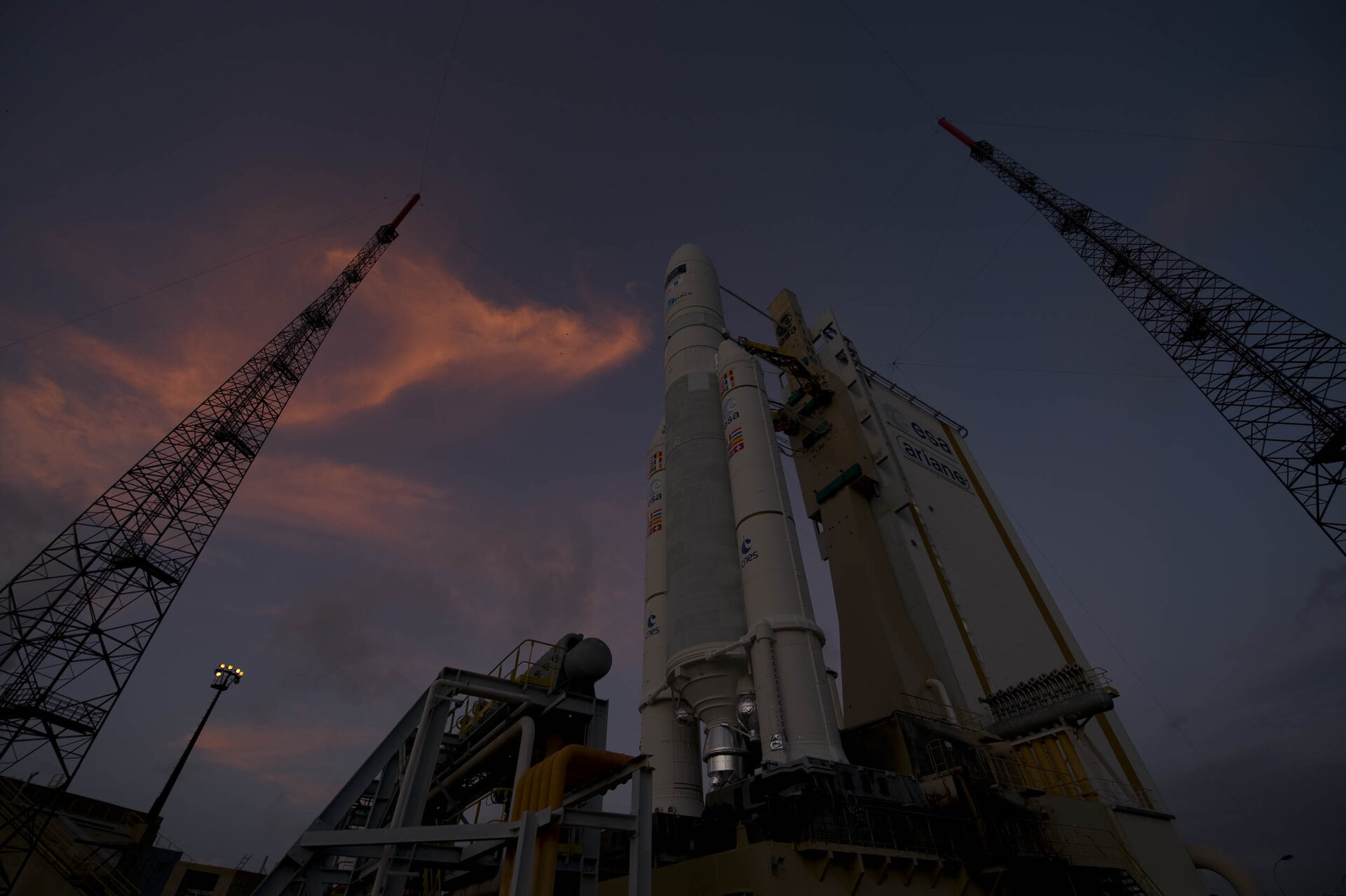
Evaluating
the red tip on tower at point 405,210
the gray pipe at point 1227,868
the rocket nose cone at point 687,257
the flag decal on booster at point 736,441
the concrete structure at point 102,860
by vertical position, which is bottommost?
the gray pipe at point 1227,868

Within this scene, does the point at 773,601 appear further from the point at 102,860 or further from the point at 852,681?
the point at 102,860

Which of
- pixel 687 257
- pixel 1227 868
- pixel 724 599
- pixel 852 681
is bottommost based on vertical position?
pixel 1227 868

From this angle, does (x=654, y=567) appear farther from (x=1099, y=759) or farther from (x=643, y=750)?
(x=1099, y=759)

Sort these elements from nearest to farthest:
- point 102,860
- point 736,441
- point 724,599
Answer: point 724,599 → point 736,441 → point 102,860

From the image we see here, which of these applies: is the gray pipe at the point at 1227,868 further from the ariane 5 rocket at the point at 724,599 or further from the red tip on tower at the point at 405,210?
the red tip on tower at the point at 405,210

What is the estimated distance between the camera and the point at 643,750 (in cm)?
2108

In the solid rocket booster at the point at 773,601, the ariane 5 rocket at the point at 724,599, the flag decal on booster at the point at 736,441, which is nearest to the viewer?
the solid rocket booster at the point at 773,601

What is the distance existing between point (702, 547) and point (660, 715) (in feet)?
19.7

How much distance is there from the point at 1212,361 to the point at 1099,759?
21.6 metres

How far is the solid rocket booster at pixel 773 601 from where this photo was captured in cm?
1491

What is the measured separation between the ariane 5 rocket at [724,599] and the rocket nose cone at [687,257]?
4725 millimetres

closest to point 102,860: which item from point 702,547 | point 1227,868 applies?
point 702,547

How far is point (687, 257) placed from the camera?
28484 millimetres

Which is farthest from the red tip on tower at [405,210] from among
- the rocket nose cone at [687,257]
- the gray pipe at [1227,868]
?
the gray pipe at [1227,868]
